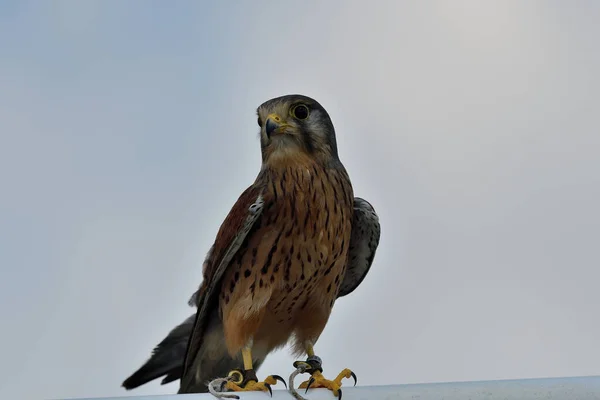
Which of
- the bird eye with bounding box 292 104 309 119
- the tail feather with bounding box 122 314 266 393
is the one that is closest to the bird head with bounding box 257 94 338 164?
the bird eye with bounding box 292 104 309 119

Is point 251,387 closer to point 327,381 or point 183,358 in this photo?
point 327,381

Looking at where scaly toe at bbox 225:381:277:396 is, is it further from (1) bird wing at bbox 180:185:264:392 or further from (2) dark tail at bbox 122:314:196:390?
(2) dark tail at bbox 122:314:196:390

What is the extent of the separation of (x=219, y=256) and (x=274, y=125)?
645mm

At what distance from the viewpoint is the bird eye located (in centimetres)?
396

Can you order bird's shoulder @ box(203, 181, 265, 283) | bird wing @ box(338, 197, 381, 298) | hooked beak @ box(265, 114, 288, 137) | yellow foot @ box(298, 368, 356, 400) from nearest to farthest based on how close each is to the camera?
1. yellow foot @ box(298, 368, 356, 400)
2. bird's shoulder @ box(203, 181, 265, 283)
3. hooked beak @ box(265, 114, 288, 137)
4. bird wing @ box(338, 197, 381, 298)

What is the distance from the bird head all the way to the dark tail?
99 cm

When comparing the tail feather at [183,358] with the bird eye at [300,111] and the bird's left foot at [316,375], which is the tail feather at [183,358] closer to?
the bird's left foot at [316,375]

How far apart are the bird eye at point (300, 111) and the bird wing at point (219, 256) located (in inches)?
15.5

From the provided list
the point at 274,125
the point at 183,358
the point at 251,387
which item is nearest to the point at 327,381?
the point at 251,387

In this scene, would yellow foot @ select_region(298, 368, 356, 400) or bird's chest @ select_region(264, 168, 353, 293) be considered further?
bird's chest @ select_region(264, 168, 353, 293)

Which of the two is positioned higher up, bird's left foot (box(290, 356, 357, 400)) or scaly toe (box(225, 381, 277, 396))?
bird's left foot (box(290, 356, 357, 400))

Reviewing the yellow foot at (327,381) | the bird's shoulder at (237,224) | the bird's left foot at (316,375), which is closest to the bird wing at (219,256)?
the bird's shoulder at (237,224)

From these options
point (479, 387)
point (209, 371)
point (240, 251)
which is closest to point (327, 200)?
point (240, 251)

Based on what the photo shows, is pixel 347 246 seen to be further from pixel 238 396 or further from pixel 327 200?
pixel 238 396
